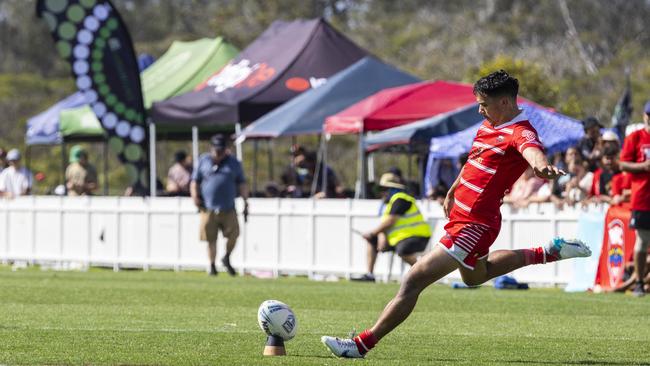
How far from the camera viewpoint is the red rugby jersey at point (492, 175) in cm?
1000

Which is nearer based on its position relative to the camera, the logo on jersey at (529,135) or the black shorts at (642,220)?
the logo on jersey at (529,135)

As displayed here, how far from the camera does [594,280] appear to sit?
63.4 ft

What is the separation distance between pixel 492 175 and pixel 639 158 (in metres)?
7.62

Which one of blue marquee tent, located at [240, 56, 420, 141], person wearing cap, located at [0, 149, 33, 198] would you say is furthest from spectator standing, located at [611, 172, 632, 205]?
person wearing cap, located at [0, 149, 33, 198]

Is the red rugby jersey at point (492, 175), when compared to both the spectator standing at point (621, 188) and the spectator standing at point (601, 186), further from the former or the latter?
the spectator standing at point (601, 186)

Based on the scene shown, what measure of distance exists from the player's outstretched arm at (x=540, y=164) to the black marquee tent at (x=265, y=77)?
18499 mm

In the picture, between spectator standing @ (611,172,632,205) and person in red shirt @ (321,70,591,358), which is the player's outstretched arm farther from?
spectator standing @ (611,172,632,205)

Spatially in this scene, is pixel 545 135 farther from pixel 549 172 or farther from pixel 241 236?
pixel 549 172

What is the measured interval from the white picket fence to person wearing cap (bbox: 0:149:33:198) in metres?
0.51

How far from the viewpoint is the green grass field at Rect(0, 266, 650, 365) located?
34.0 ft

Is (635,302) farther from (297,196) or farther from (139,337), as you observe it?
(297,196)

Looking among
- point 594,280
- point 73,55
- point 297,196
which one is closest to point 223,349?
point 594,280

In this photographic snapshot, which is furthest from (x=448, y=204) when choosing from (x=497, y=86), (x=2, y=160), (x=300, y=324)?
(x=2, y=160)

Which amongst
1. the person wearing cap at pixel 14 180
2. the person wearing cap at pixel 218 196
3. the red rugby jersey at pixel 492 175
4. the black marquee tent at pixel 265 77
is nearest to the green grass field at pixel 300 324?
the red rugby jersey at pixel 492 175
